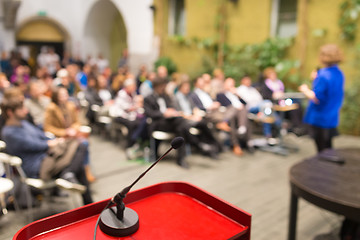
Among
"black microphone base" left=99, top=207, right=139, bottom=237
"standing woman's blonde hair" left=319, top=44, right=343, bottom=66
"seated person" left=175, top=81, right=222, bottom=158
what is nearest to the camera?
"black microphone base" left=99, top=207, right=139, bottom=237

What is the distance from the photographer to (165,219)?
4.47 feet

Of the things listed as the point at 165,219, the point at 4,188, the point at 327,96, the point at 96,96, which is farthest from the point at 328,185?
the point at 96,96

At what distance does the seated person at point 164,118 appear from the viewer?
4886 mm

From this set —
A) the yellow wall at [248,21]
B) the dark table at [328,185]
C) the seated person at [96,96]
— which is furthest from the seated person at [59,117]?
the yellow wall at [248,21]

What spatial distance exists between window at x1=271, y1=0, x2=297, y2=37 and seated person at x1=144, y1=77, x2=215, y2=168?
4.80 m

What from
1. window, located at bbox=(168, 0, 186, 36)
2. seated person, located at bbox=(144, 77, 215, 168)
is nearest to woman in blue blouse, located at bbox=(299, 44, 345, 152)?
seated person, located at bbox=(144, 77, 215, 168)

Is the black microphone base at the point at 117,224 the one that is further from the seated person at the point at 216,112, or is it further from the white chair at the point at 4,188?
the seated person at the point at 216,112

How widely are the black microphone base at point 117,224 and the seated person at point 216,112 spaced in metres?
4.27

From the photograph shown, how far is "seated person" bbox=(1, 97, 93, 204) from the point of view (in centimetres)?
307

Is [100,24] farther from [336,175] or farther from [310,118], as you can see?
[336,175]

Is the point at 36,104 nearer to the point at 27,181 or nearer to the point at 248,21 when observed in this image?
the point at 27,181

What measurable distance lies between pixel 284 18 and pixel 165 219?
26.8 feet

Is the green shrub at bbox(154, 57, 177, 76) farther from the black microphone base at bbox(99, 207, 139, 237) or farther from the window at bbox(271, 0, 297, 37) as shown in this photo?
the black microphone base at bbox(99, 207, 139, 237)

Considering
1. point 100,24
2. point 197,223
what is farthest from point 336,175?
point 100,24
